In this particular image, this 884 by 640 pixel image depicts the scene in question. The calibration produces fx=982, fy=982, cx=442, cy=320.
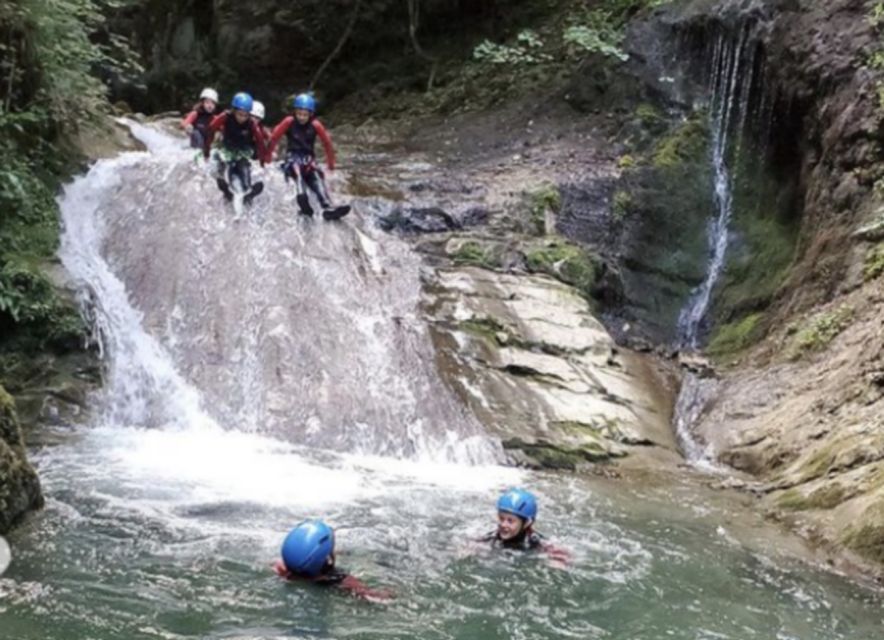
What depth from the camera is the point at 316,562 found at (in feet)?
18.3

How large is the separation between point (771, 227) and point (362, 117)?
10246 mm

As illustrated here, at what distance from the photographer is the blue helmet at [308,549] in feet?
18.3

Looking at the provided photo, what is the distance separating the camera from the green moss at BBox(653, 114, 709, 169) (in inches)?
557

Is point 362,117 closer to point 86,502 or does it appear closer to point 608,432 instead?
point 608,432

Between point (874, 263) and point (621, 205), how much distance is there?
4.01 metres

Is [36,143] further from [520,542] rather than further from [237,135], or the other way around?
[520,542]

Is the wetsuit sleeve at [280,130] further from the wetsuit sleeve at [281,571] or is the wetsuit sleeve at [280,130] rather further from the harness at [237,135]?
the wetsuit sleeve at [281,571]

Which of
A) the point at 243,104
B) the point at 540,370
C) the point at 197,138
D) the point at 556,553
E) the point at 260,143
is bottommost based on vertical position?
the point at 556,553

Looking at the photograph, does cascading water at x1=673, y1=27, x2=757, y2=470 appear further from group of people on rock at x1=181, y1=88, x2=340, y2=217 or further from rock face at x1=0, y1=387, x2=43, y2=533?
rock face at x1=0, y1=387, x2=43, y2=533

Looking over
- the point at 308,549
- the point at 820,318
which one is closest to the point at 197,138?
the point at 820,318

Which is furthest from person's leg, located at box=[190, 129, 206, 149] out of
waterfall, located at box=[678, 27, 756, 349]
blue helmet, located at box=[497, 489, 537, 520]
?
blue helmet, located at box=[497, 489, 537, 520]

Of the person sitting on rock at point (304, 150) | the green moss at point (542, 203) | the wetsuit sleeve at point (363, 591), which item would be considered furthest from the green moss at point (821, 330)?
the wetsuit sleeve at point (363, 591)

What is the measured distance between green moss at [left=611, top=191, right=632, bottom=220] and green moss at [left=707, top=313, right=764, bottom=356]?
2220mm

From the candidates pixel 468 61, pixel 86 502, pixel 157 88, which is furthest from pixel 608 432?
pixel 157 88
